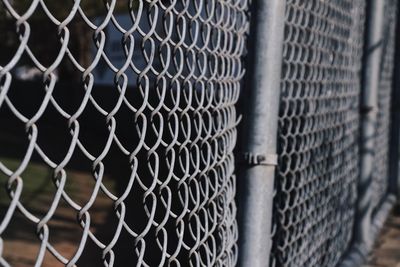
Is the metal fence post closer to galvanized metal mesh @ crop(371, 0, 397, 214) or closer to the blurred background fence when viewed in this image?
galvanized metal mesh @ crop(371, 0, 397, 214)

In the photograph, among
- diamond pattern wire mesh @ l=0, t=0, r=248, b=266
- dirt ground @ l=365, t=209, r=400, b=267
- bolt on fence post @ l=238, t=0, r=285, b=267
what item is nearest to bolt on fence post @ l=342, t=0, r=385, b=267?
dirt ground @ l=365, t=209, r=400, b=267

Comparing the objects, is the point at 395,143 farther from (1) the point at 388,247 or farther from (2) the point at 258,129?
(2) the point at 258,129

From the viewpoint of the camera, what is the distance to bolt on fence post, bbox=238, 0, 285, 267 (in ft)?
6.75

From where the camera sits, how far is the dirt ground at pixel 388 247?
4230mm

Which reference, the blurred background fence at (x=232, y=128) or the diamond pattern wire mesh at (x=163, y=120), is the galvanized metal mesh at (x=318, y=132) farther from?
the diamond pattern wire mesh at (x=163, y=120)

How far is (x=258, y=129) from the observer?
2.07 m

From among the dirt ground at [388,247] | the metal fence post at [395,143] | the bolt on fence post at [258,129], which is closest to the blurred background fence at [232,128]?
the bolt on fence post at [258,129]

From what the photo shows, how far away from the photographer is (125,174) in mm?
9250

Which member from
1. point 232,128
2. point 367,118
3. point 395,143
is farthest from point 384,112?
point 232,128

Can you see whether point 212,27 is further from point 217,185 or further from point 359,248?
point 359,248

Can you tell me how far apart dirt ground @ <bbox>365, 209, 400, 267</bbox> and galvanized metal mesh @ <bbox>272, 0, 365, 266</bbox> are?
50 cm

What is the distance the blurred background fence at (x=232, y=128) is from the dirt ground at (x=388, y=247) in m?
0.14

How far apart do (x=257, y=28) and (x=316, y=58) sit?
948 mm

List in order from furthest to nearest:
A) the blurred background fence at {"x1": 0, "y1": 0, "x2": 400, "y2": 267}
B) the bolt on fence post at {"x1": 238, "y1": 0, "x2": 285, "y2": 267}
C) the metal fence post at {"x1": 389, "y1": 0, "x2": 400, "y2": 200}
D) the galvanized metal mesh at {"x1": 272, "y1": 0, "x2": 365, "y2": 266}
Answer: the metal fence post at {"x1": 389, "y1": 0, "x2": 400, "y2": 200} < the galvanized metal mesh at {"x1": 272, "y1": 0, "x2": 365, "y2": 266} < the bolt on fence post at {"x1": 238, "y1": 0, "x2": 285, "y2": 267} < the blurred background fence at {"x1": 0, "y1": 0, "x2": 400, "y2": 267}
